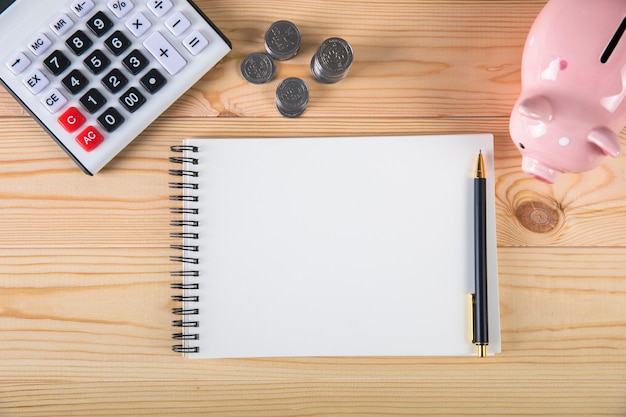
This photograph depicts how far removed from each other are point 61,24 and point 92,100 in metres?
0.08

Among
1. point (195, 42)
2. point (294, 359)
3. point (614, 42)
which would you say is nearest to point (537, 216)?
point (614, 42)

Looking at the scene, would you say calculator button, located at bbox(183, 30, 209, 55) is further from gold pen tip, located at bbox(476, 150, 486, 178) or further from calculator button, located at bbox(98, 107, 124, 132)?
gold pen tip, located at bbox(476, 150, 486, 178)

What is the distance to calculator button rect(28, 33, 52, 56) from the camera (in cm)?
52

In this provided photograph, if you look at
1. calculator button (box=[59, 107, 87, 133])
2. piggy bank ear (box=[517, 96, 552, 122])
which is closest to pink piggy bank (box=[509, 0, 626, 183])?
piggy bank ear (box=[517, 96, 552, 122])

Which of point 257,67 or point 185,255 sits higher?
point 257,67

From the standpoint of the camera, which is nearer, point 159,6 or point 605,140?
point 605,140

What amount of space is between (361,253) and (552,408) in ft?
0.83

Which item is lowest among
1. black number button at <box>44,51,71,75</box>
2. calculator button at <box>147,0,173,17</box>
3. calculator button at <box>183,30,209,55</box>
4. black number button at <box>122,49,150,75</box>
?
black number button at <box>44,51,71,75</box>

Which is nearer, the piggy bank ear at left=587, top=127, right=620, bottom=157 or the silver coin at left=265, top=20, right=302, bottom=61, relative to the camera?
the piggy bank ear at left=587, top=127, right=620, bottom=157

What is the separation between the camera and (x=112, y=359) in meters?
0.53

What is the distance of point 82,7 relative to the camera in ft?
1.72

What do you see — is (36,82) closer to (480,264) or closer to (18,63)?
(18,63)

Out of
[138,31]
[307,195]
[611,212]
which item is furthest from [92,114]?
[611,212]

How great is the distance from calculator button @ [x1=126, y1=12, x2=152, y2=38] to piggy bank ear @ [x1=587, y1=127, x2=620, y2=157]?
0.43 m
